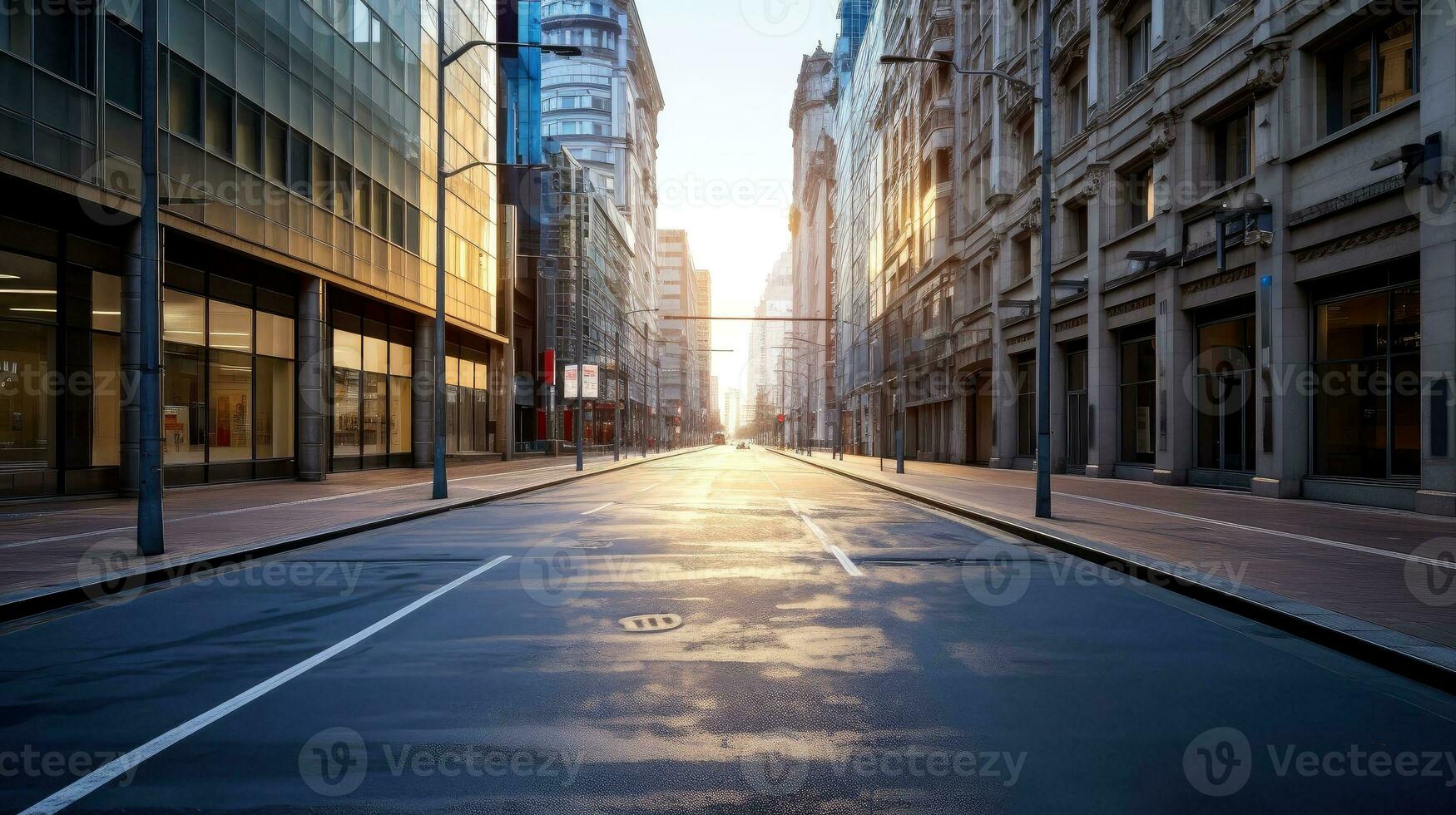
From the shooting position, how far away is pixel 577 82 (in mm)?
114688

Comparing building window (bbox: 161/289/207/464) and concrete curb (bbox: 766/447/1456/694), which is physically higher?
building window (bbox: 161/289/207/464)

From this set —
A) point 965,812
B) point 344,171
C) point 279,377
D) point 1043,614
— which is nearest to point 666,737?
point 965,812

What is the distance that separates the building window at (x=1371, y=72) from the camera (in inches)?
642

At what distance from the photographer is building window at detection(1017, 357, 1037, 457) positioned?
3612 cm

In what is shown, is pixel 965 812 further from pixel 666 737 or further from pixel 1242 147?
pixel 1242 147

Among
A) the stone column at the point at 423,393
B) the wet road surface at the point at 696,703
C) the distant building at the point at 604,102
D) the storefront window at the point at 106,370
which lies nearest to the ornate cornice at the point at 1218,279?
the wet road surface at the point at 696,703

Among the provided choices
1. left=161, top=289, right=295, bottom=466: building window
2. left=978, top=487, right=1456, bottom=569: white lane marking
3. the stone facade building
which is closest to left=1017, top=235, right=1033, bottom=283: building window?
the stone facade building

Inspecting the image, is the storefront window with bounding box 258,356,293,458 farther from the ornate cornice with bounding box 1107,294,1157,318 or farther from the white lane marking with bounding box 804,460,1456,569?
the ornate cornice with bounding box 1107,294,1157,318

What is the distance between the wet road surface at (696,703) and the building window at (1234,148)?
16311mm

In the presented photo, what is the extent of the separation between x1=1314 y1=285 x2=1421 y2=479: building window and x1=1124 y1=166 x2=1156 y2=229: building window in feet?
27.0

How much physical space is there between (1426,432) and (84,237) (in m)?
25.5

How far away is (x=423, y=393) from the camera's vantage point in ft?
117

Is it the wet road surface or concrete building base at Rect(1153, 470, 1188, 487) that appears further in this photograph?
concrete building base at Rect(1153, 470, 1188, 487)

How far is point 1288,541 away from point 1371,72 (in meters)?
11.1
